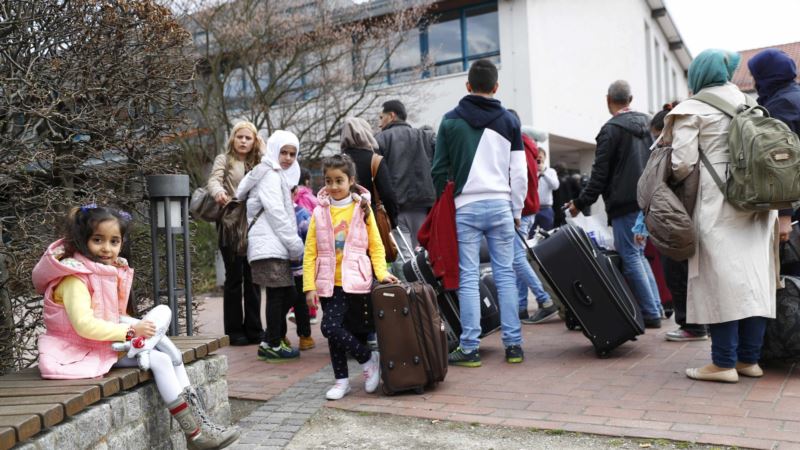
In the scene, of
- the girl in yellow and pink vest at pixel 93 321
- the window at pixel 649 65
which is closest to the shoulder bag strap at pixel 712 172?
the girl in yellow and pink vest at pixel 93 321

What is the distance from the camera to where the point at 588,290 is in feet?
16.9

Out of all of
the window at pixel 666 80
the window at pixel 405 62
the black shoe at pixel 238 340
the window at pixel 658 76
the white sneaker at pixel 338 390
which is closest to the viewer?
the white sneaker at pixel 338 390

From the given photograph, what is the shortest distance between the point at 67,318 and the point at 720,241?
3.40 meters

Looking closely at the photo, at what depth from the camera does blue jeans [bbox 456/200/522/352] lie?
505cm

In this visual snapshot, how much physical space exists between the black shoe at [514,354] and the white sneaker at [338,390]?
4.10 ft

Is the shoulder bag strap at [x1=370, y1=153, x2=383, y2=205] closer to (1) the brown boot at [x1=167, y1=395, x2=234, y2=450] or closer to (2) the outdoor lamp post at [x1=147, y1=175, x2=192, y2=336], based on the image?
(2) the outdoor lamp post at [x1=147, y1=175, x2=192, y2=336]

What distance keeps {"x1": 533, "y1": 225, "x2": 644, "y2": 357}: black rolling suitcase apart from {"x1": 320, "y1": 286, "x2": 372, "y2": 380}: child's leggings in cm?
145

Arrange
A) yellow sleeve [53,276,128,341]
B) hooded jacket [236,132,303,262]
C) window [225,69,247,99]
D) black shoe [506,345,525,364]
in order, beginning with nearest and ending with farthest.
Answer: yellow sleeve [53,276,128,341] < black shoe [506,345,525,364] < hooded jacket [236,132,303,262] < window [225,69,247,99]

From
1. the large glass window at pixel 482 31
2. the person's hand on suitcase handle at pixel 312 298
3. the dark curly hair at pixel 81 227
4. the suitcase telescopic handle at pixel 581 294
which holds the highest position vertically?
the large glass window at pixel 482 31

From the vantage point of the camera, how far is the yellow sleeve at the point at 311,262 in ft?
15.0

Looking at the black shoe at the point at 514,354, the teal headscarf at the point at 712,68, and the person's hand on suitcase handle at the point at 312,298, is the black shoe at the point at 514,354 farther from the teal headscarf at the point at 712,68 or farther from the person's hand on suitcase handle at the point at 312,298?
the teal headscarf at the point at 712,68

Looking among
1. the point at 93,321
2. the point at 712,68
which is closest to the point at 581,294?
the point at 712,68


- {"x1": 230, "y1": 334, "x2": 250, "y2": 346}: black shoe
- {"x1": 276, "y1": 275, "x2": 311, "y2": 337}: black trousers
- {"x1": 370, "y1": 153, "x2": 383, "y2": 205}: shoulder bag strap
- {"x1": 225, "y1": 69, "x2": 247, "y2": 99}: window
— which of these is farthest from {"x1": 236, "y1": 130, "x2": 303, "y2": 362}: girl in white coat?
{"x1": 225, "y1": 69, "x2": 247, "y2": 99}: window

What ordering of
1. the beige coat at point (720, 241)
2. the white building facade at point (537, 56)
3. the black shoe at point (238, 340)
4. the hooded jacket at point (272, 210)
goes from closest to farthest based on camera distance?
the beige coat at point (720, 241)
the hooded jacket at point (272, 210)
the black shoe at point (238, 340)
the white building facade at point (537, 56)
